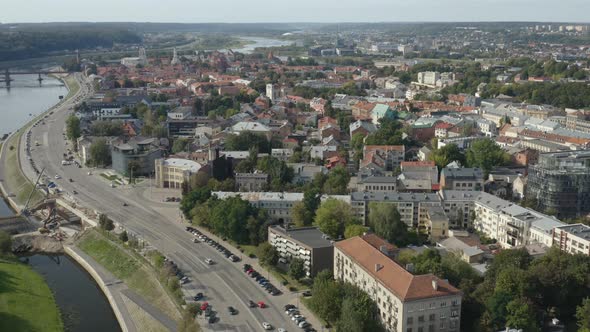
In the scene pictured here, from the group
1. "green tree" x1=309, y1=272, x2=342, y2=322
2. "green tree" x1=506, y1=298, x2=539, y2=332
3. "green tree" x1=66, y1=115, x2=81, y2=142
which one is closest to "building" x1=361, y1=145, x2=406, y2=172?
"green tree" x1=309, y1=272, x2=342, y2=322

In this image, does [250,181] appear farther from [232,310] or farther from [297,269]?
[232,310]

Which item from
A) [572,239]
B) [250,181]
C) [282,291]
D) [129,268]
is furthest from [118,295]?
[572,239]

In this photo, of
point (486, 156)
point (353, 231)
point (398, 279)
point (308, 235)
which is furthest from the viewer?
point (486, 156)

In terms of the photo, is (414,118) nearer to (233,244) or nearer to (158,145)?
(158,145)

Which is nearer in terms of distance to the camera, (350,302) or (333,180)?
(350,302)

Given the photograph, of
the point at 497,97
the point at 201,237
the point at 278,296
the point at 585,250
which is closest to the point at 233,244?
the point at 201,237

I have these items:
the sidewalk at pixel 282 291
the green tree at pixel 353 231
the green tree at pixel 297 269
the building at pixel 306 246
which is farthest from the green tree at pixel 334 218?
the green tree at pixel 297 269

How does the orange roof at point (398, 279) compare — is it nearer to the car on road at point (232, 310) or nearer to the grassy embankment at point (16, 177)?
the car on road at point (232, 310)
